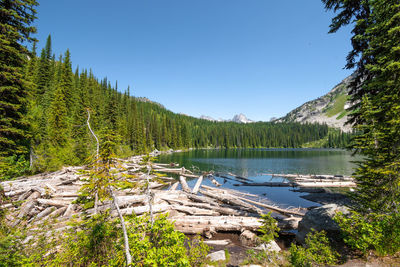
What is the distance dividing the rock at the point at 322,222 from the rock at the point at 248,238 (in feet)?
7.72

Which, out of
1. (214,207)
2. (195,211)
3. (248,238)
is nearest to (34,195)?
(195,211)

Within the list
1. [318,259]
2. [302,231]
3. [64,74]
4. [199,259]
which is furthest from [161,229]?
[64,74]

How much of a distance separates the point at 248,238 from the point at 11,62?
76.3 feet

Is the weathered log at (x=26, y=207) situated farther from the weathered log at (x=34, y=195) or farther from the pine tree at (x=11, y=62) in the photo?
the pine tree at (x=11, y=62)

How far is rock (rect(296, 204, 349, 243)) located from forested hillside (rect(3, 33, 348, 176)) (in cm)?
918

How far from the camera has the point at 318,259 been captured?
5121mm

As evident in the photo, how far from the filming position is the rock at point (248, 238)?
9072mm

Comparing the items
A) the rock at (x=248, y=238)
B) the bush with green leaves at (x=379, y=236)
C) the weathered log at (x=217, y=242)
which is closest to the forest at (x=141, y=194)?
the bush with green leaves at (x=379, y=236)

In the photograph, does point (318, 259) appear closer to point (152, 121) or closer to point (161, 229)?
point (161, 229)

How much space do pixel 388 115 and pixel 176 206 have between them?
12.4 m

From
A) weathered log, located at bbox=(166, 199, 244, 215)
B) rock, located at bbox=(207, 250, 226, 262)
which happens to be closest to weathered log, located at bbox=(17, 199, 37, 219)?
weathered log, located at bbox=(166, 199, 244, 215)

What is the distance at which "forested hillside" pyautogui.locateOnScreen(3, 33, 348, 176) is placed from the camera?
18.4 m

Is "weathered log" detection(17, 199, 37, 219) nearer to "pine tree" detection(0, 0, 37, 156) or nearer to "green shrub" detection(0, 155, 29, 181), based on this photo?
"green shrub" detection(0, 155, 29, 181)

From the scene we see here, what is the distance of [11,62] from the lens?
544 inches
